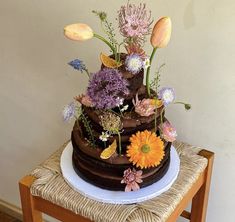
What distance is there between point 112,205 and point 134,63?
30 centimetres

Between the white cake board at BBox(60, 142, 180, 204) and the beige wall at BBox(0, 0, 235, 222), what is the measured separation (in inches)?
8.0

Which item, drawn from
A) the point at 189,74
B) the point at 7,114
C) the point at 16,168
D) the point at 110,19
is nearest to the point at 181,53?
the point at 189,74

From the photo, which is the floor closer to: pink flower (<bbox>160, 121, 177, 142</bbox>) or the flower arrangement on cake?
the flower arrangement on cake

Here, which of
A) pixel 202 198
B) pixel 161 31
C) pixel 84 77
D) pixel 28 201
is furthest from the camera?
pixel 84 77

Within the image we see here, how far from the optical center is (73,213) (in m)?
1.01

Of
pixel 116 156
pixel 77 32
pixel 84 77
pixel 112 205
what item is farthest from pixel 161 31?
pixel 84 77

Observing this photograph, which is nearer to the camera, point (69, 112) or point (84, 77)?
point (69, 112)

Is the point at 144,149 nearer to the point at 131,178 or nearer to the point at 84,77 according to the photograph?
the point at 131,178

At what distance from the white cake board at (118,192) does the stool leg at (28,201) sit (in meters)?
0.09

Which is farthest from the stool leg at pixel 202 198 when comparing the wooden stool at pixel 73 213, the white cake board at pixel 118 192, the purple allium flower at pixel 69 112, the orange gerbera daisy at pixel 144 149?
the purple allium flower at pixel 69 112

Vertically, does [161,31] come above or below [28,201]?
above

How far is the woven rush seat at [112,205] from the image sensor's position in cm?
96

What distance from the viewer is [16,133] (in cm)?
166

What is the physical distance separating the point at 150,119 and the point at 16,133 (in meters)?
0.81
